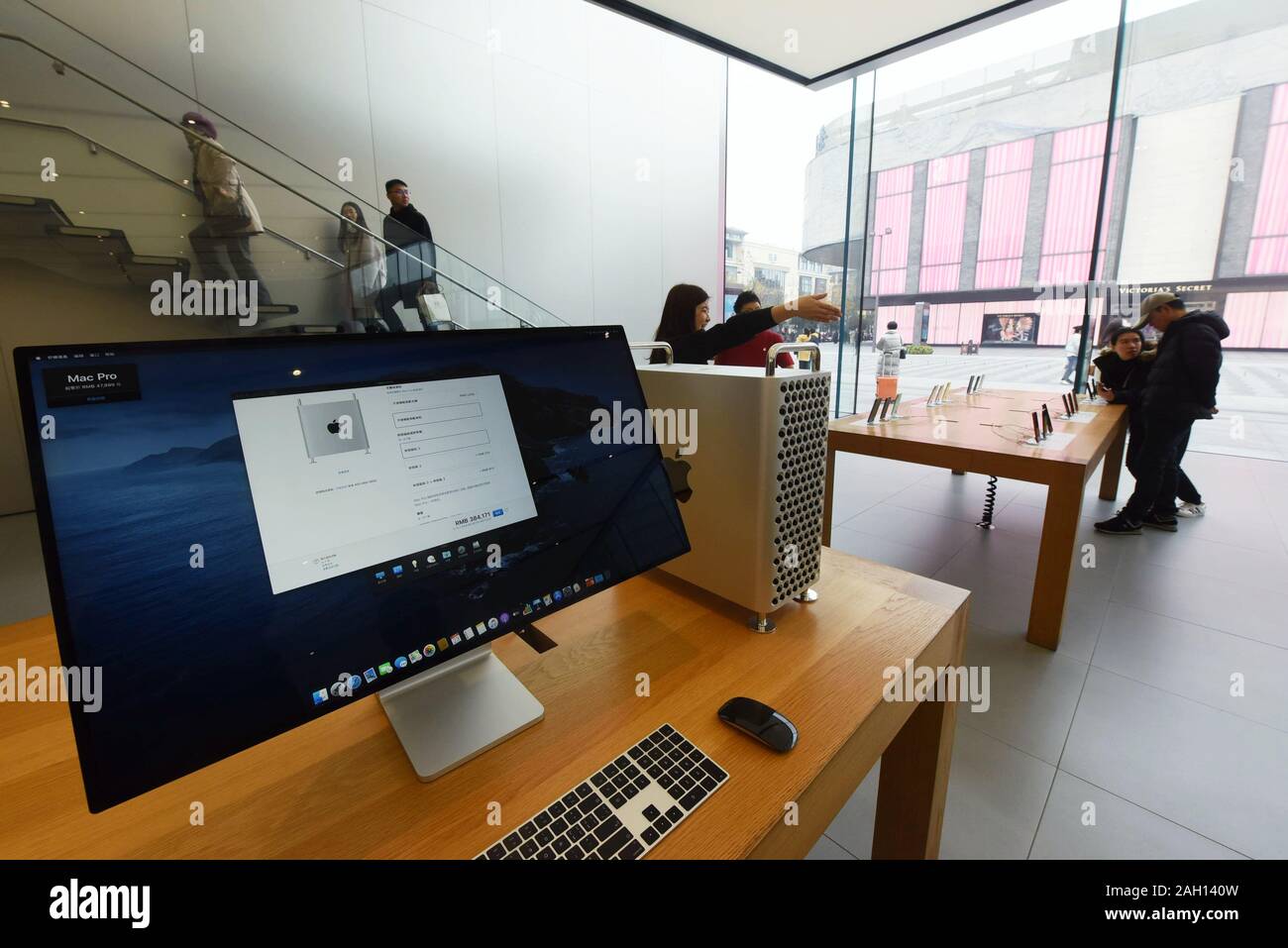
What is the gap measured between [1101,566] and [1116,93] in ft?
13.1

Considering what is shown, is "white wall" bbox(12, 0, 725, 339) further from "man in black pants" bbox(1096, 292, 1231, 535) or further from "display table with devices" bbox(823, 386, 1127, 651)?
"man in black pants" bbox(1096, 292, 1231, 535)

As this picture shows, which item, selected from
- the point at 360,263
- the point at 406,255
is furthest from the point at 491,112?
the point at 360,263

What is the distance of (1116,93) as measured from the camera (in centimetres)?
438

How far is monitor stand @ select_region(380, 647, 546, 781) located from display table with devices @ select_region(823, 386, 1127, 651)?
1.23 metres

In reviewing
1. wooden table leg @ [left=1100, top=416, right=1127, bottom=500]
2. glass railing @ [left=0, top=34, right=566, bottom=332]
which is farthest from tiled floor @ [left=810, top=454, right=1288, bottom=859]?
glass railing @ [left=0, top=34, right=566, bottom=332]

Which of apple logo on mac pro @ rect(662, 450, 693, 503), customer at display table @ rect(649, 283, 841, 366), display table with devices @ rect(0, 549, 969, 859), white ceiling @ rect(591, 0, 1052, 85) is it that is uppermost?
white ceiling @ rect(591, 0, 1052, 85)

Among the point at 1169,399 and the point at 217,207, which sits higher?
the point at 217,207

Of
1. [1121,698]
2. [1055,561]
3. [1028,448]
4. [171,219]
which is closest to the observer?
[1121,698]

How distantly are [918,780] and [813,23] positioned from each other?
213 inches

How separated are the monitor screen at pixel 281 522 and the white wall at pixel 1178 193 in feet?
19.5

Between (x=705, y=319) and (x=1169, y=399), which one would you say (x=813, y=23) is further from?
(x=1169, y=399)

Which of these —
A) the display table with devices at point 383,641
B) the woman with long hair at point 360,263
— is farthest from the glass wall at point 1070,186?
the display table with devices at point 383,641

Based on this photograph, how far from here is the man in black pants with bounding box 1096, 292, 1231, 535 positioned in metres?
3.06

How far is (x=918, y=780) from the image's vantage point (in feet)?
3.48
